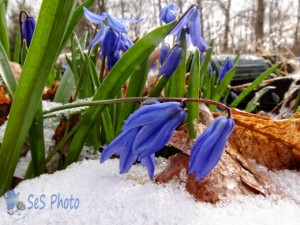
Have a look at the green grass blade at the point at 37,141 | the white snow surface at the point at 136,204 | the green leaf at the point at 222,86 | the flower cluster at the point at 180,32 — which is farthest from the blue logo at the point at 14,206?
the green leaf at the point at 222,86

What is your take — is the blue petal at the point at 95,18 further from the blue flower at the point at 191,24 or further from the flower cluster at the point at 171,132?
the flower cluster at the point at 171,132

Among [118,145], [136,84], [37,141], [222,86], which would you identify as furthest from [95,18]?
[222,86]

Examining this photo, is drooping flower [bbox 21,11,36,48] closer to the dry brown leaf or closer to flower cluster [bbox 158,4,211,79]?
flower cluster [bbox 158,4,211,79]

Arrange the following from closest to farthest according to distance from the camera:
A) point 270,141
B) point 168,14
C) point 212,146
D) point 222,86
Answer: point 212,146 < point 270,141 < point 168,14 < point 222,86

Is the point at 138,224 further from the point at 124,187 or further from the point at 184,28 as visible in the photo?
the point at 184,28

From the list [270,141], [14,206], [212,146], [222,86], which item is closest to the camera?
[212,146]

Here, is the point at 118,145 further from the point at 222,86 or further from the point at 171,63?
the point at 222,86
